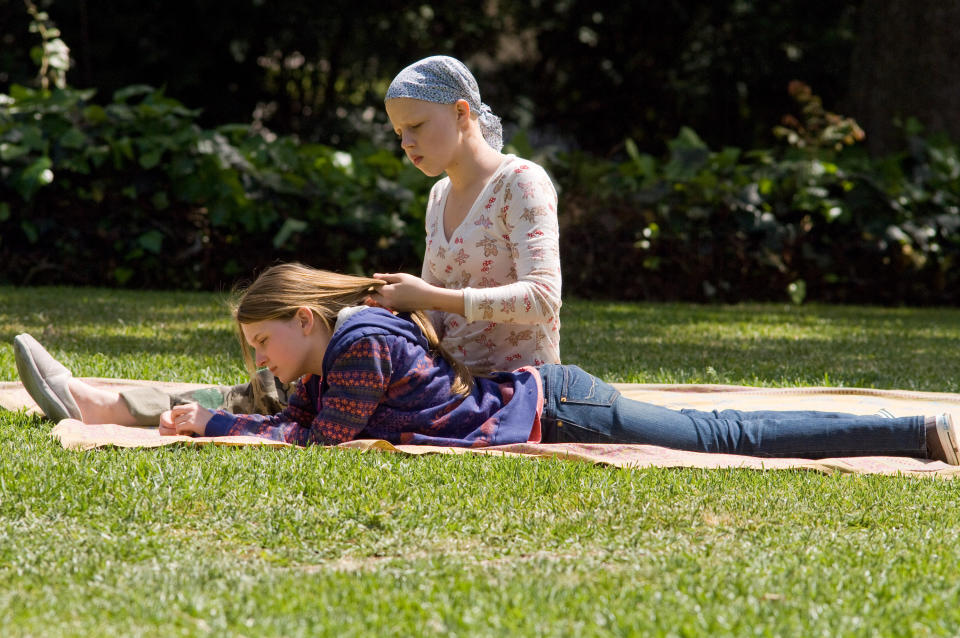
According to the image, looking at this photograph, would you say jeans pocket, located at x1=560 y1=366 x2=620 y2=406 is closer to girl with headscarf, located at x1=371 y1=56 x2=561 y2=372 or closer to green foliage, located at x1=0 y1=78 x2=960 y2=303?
girl with headscarf, located at x1=371 y1=56 x2=561 y2=372

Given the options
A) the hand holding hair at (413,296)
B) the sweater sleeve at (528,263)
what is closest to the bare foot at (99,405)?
the hand holding hair at (413,296)

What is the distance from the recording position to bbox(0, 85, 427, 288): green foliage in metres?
8.62

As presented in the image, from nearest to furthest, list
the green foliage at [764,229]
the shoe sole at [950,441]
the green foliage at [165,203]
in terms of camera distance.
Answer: the shoe sole at [950,441], the green foliage at [165,203], the green foliage at [764,229]

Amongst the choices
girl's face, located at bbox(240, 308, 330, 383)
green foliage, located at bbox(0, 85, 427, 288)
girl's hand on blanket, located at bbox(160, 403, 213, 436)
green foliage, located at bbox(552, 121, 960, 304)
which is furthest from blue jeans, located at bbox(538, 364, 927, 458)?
green foliage, located at bbox(552, 121, 960, 304)

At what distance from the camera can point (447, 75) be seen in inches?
146

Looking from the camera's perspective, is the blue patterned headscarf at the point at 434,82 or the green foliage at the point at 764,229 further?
the green foliage at the point at 764,229

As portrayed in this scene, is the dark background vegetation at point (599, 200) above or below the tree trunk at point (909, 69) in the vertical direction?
below

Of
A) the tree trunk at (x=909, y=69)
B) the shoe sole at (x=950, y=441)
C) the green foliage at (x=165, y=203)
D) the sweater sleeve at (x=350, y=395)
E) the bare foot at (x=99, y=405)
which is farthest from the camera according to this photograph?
the tree trunk at (x=909, y=69)

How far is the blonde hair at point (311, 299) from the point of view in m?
3.46

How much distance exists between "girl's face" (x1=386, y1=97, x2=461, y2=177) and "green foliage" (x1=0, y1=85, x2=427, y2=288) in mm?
4945

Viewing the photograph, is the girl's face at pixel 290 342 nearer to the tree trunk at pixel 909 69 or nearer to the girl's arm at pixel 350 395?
the girl's arm at pixel 350 395

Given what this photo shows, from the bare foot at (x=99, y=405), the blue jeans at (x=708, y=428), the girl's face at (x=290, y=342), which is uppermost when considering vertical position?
the girl's face at (x=290, y=342)

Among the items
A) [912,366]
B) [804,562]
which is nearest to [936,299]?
[912,366]

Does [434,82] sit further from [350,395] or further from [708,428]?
[708,428]
